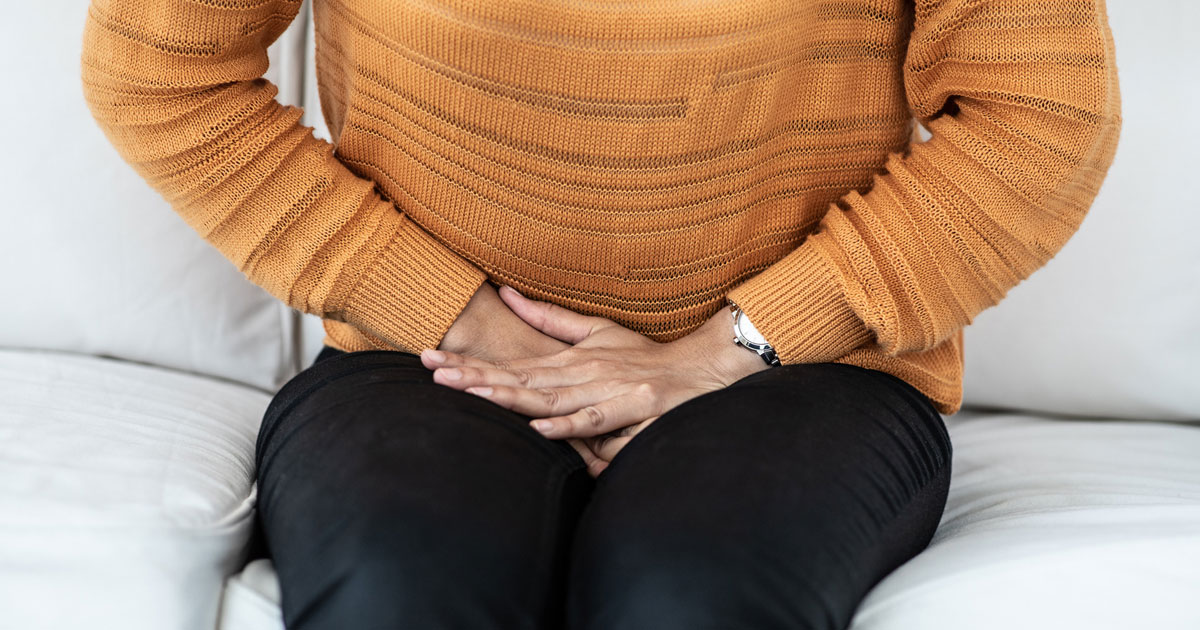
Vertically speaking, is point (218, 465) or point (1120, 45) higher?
point (1120, 45)

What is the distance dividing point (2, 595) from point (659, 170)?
0.59 metres

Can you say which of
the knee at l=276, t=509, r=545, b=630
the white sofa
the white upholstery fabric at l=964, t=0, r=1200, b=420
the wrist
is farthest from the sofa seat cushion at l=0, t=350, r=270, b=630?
the white upholstery fabric at l=964, t=0, r=1200, b=420

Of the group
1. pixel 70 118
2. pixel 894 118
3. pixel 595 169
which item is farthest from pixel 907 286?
pixel 70 118

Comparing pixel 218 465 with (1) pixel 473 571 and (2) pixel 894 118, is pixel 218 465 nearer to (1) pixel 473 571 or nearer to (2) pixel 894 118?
(1) pixel 473 571

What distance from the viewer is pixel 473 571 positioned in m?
0.64

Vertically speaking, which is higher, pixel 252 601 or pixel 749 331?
pixel 749 331

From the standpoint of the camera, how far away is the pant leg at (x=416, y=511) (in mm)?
634

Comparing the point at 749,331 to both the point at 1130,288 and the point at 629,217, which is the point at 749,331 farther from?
the point at 1130,288

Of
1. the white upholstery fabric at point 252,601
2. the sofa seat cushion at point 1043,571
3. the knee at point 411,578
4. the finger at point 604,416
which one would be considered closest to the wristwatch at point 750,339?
the finger at point 604,416

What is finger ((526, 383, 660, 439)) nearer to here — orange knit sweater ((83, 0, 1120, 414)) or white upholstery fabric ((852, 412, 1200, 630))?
orange knit sweater ((83, 0, 1120, 414))

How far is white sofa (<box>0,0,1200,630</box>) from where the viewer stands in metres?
0.83

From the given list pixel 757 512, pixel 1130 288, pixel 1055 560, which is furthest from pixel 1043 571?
pixel 1130 288

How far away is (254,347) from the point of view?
131 centimetres

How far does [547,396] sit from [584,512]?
0.45 feet
